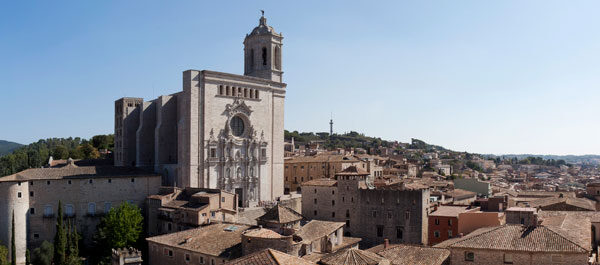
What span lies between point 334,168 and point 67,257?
35.6 meters

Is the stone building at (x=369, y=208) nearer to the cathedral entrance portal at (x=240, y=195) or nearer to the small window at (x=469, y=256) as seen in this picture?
the cathedral entrance portal at (x=240, y=195)

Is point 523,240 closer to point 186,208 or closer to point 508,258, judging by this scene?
point 508,258

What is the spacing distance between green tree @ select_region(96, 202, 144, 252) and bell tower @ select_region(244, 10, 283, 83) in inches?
1020

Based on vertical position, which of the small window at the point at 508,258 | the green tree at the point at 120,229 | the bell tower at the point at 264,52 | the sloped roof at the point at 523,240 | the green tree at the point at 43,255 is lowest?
the green tree at the point at 43,255

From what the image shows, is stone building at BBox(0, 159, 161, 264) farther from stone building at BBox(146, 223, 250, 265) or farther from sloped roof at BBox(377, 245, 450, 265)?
sloped roof at BBox(377, 245, 450, 265)

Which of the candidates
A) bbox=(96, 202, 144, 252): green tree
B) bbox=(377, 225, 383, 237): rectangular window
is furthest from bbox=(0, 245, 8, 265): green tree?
bbox=(377, 225, 383, 237): rectangular window

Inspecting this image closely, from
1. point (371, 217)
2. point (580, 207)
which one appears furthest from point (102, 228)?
point (580, 207)

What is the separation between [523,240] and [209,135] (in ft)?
113

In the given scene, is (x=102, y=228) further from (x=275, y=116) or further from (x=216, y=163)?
(x=275, y=116)

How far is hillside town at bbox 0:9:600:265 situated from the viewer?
2716cm

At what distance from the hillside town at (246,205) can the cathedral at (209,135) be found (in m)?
0.12

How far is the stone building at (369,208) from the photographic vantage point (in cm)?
4275

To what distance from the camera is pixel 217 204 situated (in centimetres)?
4166

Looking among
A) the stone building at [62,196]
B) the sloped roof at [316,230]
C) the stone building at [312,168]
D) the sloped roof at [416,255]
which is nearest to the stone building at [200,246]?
the sloped roof at [316,230]
